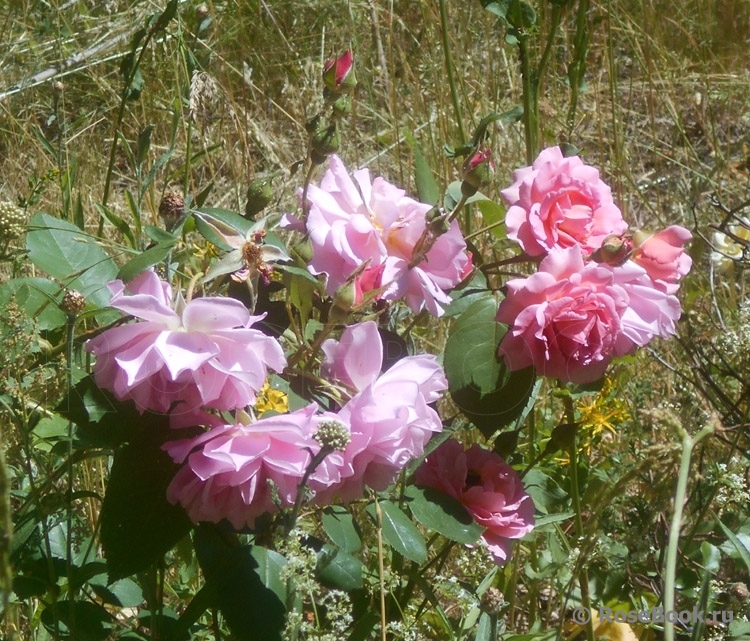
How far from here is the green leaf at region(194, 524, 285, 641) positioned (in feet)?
2.41

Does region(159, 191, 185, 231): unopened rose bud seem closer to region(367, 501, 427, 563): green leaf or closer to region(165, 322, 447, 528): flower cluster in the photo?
region(165, 322, 447, 528): flower cluster

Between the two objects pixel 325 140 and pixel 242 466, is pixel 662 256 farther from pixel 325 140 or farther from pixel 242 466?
pixel 242 466

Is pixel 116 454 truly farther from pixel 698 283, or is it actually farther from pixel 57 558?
pixel 698 283

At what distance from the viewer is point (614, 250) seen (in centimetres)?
78

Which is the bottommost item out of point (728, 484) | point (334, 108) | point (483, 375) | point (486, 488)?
point (728, 484)

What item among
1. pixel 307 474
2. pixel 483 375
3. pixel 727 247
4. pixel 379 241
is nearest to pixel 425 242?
pixel 379 241

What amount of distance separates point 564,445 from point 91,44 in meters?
2.03

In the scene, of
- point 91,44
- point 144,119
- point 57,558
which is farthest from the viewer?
point 91,44

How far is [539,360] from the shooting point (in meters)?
0.77

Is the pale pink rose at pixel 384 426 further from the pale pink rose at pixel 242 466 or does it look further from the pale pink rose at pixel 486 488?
the pale pink rose at pixel 486 488

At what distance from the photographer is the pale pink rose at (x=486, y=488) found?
839mm

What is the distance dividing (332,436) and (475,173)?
30 centimetres

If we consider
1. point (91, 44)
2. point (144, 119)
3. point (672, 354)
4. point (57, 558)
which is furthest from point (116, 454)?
point (91, 44)

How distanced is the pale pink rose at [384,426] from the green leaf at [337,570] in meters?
0.11
